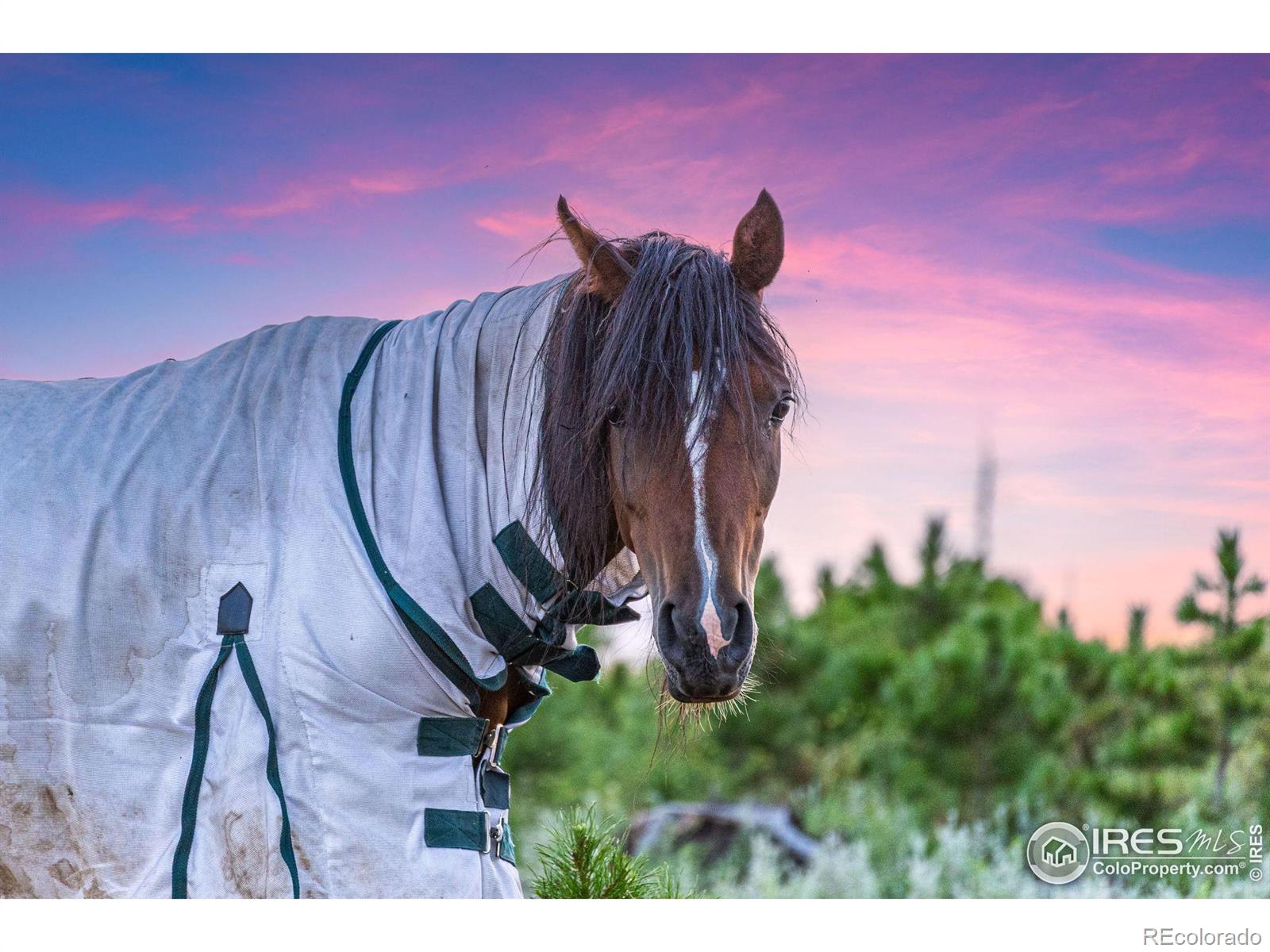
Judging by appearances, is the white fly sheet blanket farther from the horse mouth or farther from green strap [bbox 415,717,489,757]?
the horse mouth

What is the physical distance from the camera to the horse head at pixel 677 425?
77.8 inches

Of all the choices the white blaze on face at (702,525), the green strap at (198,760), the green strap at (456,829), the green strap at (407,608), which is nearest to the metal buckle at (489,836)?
the green strap at (456,829)

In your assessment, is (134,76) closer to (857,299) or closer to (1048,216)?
(857,299)

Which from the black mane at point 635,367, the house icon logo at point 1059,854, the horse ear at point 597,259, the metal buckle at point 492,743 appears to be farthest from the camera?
the house icon logo at point 1059,854

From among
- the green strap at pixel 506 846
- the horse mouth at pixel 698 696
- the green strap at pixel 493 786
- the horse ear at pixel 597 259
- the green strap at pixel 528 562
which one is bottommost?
the green strap at pixel 506 846

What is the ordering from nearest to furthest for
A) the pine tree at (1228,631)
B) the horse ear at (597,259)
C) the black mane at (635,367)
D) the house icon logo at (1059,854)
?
1. the black mane at (635,367)
2. the horse ear at (597,259)
3. the house icon logo at (1059,854)
4. the pine tree at (1228,631)

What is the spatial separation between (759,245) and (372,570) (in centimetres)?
Answer: 100

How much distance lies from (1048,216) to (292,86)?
2.48 metres

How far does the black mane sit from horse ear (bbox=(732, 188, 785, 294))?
0.16 ft

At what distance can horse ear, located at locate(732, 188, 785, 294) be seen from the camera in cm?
228

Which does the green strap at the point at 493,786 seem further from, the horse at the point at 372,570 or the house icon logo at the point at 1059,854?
the house icon logo at the point at 1059,854

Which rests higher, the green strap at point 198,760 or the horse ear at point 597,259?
the horse ear at point 597,259

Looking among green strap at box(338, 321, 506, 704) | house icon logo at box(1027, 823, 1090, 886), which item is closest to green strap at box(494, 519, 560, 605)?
green strap at box(338, 321, 506, 704)

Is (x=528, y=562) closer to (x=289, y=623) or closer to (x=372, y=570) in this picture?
(x=372, y=570)
